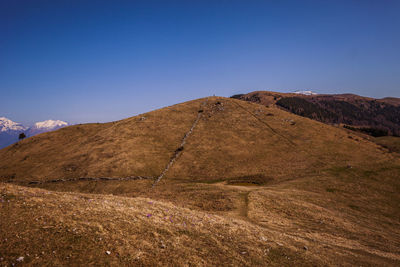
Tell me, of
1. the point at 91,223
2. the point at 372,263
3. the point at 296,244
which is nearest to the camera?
the point at 91,223

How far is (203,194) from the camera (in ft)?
95.5

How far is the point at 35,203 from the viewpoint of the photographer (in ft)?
38.9

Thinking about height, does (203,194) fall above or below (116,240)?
below

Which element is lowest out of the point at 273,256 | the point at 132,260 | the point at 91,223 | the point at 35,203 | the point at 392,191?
the point at 392,191

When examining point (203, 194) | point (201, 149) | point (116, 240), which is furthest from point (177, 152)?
point (116, 240)

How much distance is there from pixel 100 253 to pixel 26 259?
2506 mm

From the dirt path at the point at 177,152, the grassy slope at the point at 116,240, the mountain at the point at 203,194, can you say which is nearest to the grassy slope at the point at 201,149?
the mountain at the point at 203,194

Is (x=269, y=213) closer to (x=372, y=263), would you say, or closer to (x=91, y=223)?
(x=372, y=263)

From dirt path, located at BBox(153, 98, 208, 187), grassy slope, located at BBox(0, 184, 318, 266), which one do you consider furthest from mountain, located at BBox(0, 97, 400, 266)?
dirt path, located at BBox(153, 98, 208, 187)

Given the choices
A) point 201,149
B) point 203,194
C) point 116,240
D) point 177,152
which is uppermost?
point 116,240

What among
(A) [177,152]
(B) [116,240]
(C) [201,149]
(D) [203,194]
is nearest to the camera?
(B) [116,240]

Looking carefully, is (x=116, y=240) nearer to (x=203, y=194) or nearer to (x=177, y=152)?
(x=203, y=194)

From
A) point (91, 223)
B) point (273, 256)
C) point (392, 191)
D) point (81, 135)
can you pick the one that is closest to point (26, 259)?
point (91, 223)

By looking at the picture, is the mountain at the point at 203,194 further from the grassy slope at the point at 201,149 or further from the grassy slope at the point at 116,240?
the grassy slope at the point at 201,149
